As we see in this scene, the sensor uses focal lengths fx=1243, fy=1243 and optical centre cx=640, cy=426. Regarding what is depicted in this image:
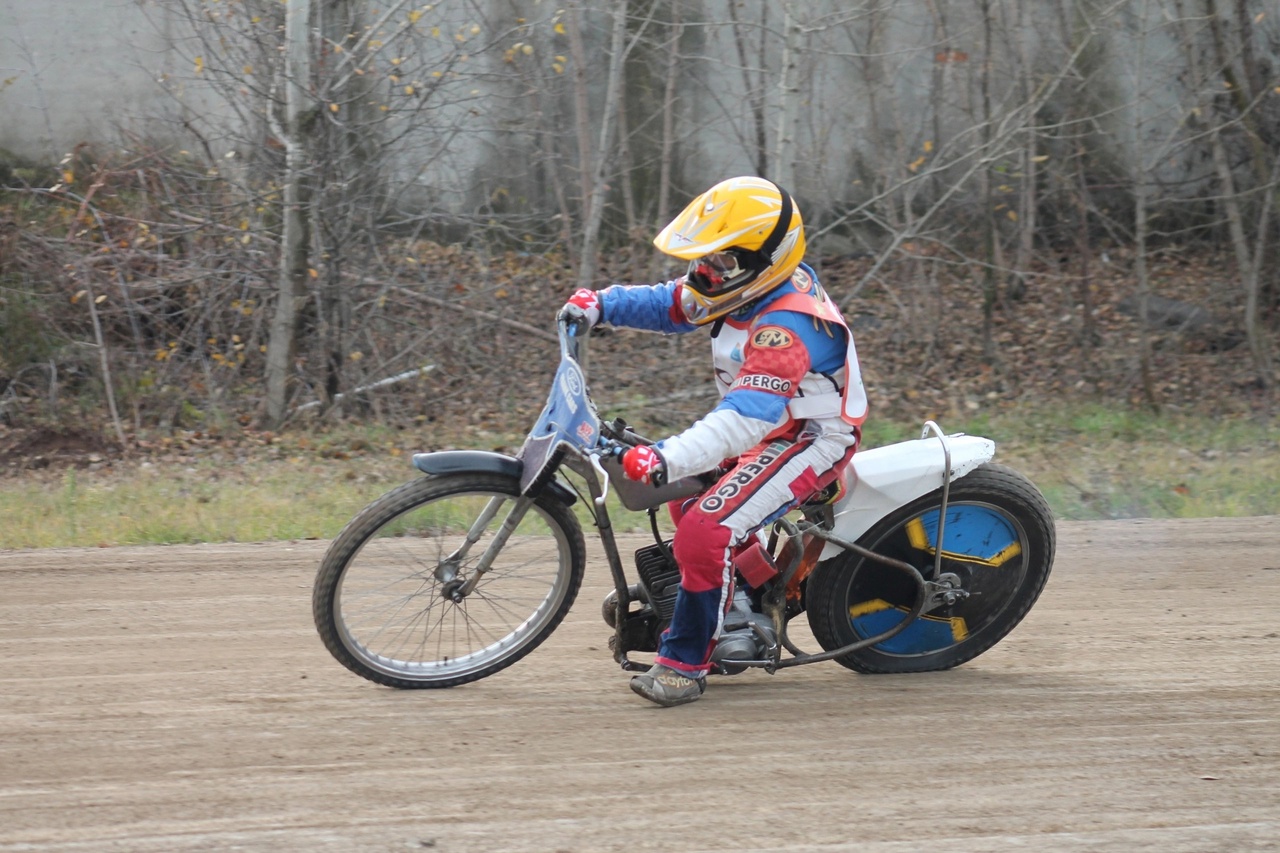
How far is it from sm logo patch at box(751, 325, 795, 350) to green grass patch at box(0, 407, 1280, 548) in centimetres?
349

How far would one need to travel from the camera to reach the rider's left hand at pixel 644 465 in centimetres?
390

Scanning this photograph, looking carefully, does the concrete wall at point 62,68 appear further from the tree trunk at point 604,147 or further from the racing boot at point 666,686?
the racing boot at point 666,686

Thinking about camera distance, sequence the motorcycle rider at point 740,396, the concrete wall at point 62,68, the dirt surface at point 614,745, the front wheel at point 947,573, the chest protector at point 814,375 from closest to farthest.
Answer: the dirt surface at point 614,745, the motorcycle rider at point 740,396, the chest protector at point 814,375, the front wheel at point 947,573, the concrete wall at point 62,68

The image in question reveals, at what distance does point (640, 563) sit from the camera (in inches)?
180

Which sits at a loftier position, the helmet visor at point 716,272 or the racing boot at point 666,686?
the helmet visor at point 716,272

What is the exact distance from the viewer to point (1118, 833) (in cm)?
355

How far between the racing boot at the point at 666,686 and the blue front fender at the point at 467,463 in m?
0.79

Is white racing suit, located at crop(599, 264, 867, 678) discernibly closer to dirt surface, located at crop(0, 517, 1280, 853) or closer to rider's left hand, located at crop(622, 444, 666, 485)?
rider's left hand, located at crop(622, 444, 666, 485)

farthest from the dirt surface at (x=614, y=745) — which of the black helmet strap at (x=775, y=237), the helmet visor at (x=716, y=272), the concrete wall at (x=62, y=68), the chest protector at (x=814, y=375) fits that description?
the concrete wall at (x=62, y=68)

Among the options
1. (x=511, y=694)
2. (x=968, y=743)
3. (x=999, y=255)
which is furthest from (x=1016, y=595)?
(x=999, y=255)

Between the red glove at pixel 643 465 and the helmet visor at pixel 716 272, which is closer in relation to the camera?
the red glove at pixel 643 465

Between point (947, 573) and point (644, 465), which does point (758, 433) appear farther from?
point (947, 573)

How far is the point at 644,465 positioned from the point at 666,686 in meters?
0.96

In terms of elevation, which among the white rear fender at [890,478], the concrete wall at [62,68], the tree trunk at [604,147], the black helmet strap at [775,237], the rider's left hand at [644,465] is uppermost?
the concrete wall at [62,68]
